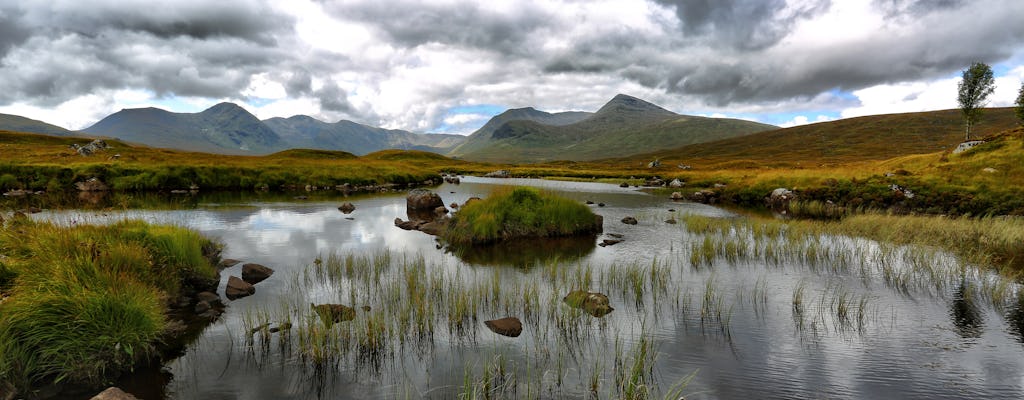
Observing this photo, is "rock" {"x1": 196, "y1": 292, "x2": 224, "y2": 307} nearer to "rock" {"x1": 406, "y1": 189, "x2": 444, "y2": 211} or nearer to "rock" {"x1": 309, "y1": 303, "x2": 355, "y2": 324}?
"rock" {"x1": 309, "y1": 303, "x2": 355, "y2": 324}

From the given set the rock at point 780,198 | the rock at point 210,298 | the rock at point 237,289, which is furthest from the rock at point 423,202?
the rock at point 780,198

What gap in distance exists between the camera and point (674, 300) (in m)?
15.0

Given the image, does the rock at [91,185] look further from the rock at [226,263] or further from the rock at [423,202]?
the rock at [226,263]

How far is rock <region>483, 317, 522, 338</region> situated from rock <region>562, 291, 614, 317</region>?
2239 millimetres

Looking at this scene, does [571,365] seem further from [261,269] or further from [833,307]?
[261,269]

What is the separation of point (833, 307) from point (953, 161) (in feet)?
147

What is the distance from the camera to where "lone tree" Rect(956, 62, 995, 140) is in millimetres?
73188

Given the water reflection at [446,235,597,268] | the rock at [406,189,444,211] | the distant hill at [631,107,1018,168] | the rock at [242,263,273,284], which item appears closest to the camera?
the rock at [242,263,273,284]

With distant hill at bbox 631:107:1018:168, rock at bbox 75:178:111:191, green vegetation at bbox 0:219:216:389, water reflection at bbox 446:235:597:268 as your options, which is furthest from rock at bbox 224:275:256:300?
distant hill at bbox 631:107:1018:168

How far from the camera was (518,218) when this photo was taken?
2842 centimetres

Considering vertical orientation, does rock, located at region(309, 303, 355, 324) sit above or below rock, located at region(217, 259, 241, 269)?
above

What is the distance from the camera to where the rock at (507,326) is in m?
12.1

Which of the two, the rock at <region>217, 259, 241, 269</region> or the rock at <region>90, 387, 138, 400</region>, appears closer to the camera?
the rock at <region>90, 387, 138, 400</region>

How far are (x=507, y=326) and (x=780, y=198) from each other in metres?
45.4
